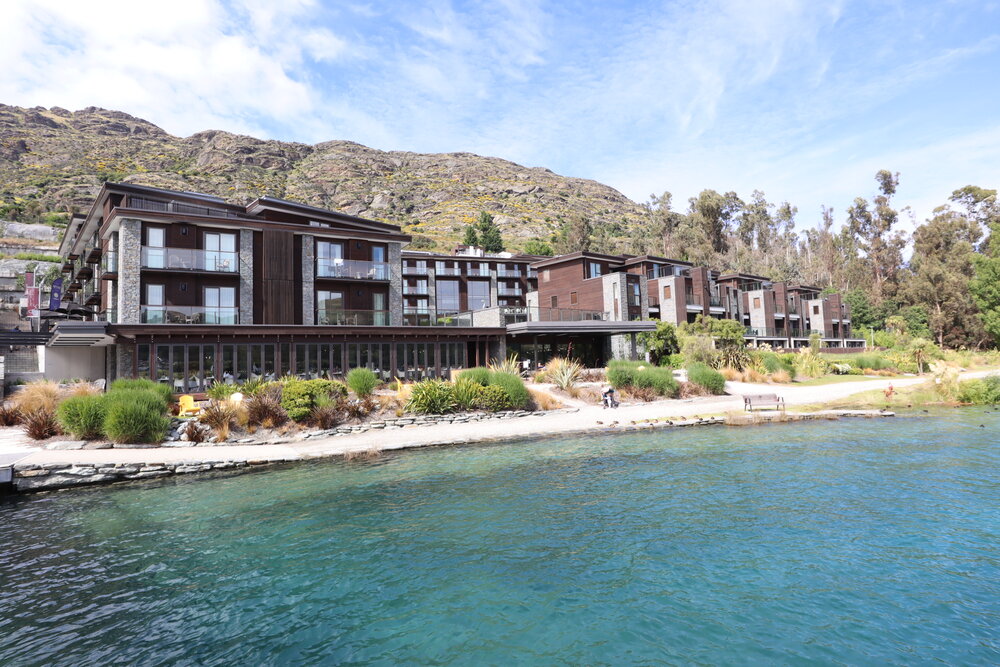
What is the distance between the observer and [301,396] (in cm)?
1920

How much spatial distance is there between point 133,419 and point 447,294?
151 ft

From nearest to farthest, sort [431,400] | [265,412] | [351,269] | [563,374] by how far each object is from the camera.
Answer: [265,412], [431,400], [563,374], [351,269]

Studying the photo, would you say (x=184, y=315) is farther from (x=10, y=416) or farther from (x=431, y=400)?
(x=431, y=400)

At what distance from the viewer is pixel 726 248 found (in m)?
94.2

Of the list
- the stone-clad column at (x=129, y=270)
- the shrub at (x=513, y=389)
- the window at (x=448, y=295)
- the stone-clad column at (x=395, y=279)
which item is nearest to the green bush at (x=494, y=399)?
the shrub at (x=513, y=389)

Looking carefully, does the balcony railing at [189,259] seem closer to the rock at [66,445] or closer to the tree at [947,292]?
the rock at [66,445]

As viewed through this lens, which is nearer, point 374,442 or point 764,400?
point 374,442

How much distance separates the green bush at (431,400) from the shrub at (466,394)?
22cm

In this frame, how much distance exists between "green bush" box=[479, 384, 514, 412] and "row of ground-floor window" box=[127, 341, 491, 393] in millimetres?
9145

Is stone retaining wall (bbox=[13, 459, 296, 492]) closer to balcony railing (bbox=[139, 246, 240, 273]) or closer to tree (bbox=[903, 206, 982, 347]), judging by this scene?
balcony railing (bbox=[139, 246, 240, 273])

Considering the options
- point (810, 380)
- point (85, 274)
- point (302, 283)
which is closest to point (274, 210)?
point (302, 283)

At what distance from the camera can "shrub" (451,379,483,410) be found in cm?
2192

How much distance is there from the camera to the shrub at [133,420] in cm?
1584

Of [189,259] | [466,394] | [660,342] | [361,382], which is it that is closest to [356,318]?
[361,382]
